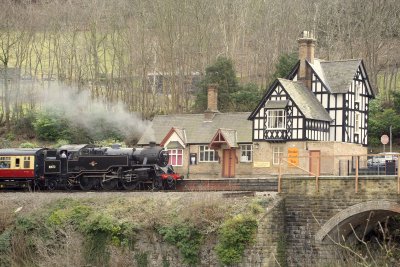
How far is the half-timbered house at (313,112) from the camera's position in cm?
4550

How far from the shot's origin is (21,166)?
43000 millimetres

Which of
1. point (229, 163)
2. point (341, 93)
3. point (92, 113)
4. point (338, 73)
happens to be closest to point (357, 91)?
point (338, 73)

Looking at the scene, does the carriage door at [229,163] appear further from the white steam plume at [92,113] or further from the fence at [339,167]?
the white steam plume at [92,113]

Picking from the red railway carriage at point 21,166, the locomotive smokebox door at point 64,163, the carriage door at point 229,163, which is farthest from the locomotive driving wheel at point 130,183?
the carriage door at point 229,163

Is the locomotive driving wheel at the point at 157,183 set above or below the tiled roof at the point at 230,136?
below

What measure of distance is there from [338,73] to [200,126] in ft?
31.6

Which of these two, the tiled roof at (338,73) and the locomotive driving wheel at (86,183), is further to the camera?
the tiled roof at (338,73)

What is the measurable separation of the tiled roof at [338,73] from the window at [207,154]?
8.14 meters

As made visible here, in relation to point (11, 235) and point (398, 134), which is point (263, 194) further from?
point (398, 134)

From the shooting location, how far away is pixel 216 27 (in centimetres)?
6519

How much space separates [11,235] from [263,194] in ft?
35.6

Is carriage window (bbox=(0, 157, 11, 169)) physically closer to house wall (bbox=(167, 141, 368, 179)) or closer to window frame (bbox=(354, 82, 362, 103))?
house wall (bbox=(167, 141, 368, 179))

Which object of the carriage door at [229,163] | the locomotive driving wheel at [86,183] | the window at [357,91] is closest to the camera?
the locomotive driving wheel at [86,183]

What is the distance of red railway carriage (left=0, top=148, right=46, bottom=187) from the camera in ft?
140
